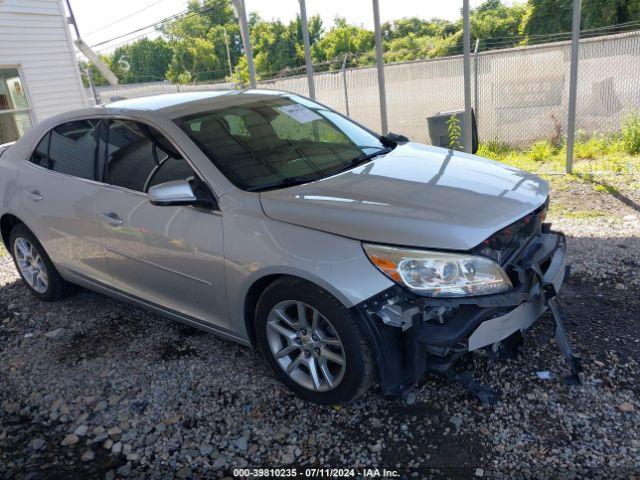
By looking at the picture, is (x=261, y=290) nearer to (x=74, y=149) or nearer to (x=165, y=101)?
(x=165, y=101)

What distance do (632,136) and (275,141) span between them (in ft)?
21.3

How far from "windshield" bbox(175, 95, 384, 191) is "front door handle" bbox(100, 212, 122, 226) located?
759mm

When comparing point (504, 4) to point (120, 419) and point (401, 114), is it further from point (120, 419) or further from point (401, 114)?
point (120, 419)


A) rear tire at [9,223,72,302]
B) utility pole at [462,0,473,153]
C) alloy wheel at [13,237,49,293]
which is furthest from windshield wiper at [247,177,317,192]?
utility pole at [462,0,473,153]

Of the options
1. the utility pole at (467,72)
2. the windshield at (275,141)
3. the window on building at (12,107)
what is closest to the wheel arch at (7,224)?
the windshield at (275,141)

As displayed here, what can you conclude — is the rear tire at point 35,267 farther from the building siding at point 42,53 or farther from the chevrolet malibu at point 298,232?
the building siding at point 42,53

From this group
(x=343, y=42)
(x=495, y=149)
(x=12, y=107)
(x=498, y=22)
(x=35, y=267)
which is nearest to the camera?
(x=35, y=267)

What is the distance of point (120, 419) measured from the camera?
3.08 m

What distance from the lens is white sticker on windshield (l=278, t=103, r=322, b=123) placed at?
400cm

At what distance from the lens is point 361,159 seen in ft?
11.9

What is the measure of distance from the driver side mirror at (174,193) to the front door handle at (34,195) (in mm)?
1663

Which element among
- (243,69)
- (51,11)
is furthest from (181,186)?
(243,69)

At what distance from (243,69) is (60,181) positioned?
198ft

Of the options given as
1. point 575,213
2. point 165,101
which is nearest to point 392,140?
point 165,101
